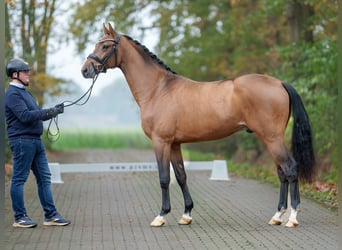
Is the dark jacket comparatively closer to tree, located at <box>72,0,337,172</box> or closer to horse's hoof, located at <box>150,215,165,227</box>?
horse's hoof, located at <box>150,215,165,227</box>

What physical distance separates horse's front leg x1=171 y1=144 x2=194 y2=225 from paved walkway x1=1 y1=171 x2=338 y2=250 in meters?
0.16

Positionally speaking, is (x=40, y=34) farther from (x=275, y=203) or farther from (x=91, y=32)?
(x=275, y=203)

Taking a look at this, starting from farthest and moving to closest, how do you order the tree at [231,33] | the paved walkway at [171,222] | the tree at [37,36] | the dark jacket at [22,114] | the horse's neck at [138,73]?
the tree at [37,36]
the tree at [231,33]
the horse's neck at [138,73]
the dark jacket at [22,114]
the paved walkway at [171,222]

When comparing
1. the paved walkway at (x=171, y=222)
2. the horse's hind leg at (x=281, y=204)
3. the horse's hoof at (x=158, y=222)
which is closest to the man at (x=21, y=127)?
the paved walkway at (x=171, y=222)

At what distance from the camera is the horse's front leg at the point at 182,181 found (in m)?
8.84

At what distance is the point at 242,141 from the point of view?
22703 mm

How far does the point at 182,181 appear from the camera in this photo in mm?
9039

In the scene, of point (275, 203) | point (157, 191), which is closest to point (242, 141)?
point (157, 191)

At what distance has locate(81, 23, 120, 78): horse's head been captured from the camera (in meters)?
8.86

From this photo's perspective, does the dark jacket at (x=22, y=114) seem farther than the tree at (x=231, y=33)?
No

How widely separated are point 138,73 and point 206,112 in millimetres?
1121

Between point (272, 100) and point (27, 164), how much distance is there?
307cm

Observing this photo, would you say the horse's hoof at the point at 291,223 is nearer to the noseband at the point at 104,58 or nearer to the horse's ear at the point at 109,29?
the noseband at the point at 104,58

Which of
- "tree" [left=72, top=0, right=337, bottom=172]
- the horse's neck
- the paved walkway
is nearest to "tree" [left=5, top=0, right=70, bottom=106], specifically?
"tree" [left=72, top=0, right=337, bottom=172]
